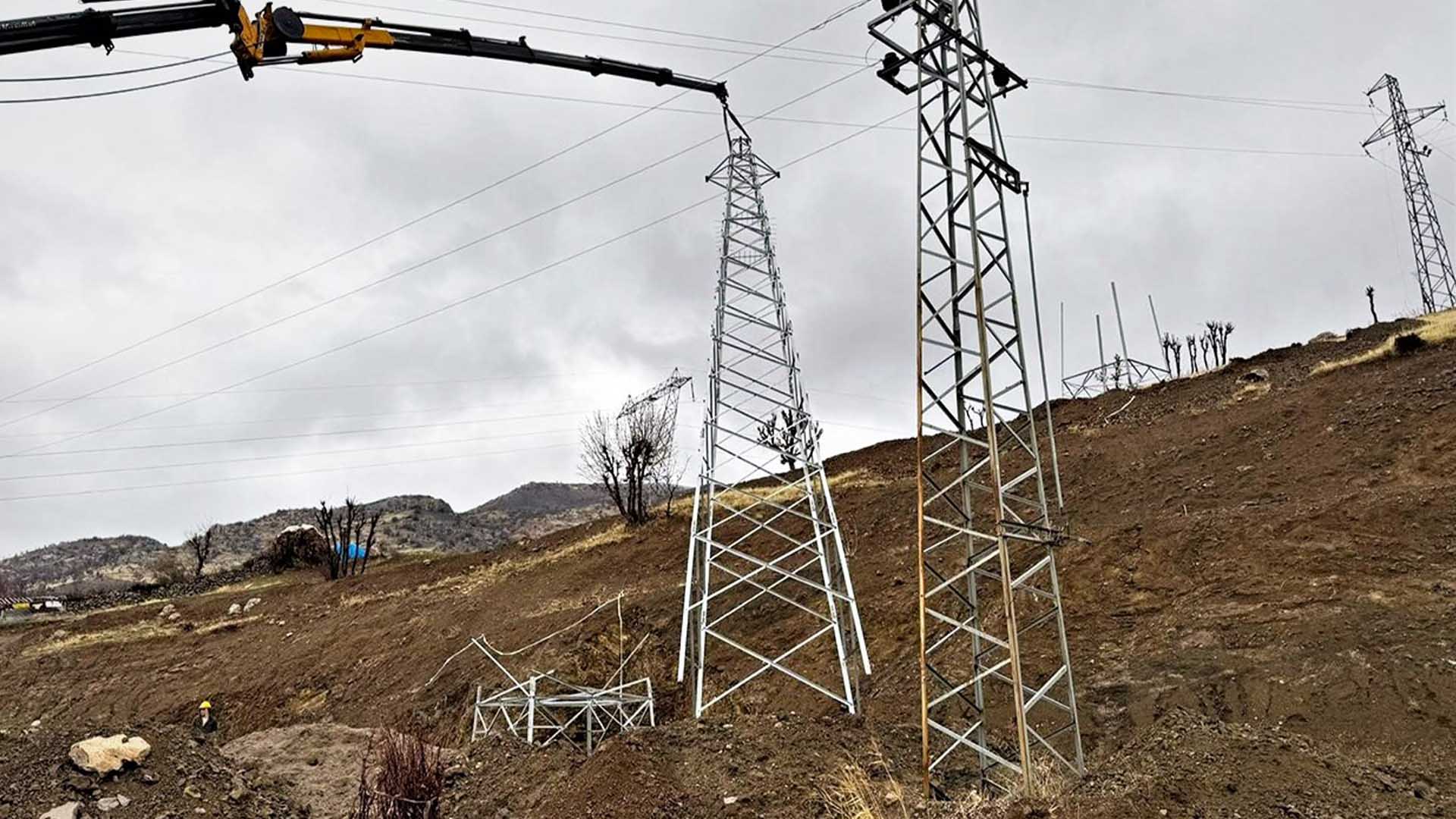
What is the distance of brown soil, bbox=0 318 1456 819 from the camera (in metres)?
9.15

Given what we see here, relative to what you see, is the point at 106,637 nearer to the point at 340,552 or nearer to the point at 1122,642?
the point at 340,552

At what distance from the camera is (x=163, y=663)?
86.7 ft

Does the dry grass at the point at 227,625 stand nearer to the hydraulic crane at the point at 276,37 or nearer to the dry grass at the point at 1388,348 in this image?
the hydraulic crane at the point at 276,37

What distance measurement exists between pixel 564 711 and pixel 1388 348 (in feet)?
70.1

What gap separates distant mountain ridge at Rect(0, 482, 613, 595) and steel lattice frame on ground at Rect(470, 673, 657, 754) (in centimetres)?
3857

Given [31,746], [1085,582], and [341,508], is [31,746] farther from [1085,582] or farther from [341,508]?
[341,508]

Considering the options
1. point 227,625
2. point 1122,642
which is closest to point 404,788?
point 1122,642

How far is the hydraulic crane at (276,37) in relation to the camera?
428 inches

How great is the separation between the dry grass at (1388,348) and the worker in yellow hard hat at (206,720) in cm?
2903

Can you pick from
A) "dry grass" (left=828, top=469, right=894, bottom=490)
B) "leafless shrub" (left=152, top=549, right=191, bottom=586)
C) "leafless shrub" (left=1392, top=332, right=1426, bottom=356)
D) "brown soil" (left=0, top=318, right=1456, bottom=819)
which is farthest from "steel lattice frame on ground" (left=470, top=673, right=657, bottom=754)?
"leafless shrub" (left=152, top=549, right=191, bottom=586)

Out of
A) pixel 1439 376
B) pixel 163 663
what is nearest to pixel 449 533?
pixel 163 663

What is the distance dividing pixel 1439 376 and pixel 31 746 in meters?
24.4

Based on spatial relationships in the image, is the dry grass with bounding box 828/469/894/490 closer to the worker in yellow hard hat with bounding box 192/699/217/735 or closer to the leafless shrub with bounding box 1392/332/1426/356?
the leafless shrub with bounding box 1392/332/1426/356

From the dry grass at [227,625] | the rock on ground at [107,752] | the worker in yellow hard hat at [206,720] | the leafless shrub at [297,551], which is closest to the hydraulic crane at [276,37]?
the rock on ground at [107,752]
